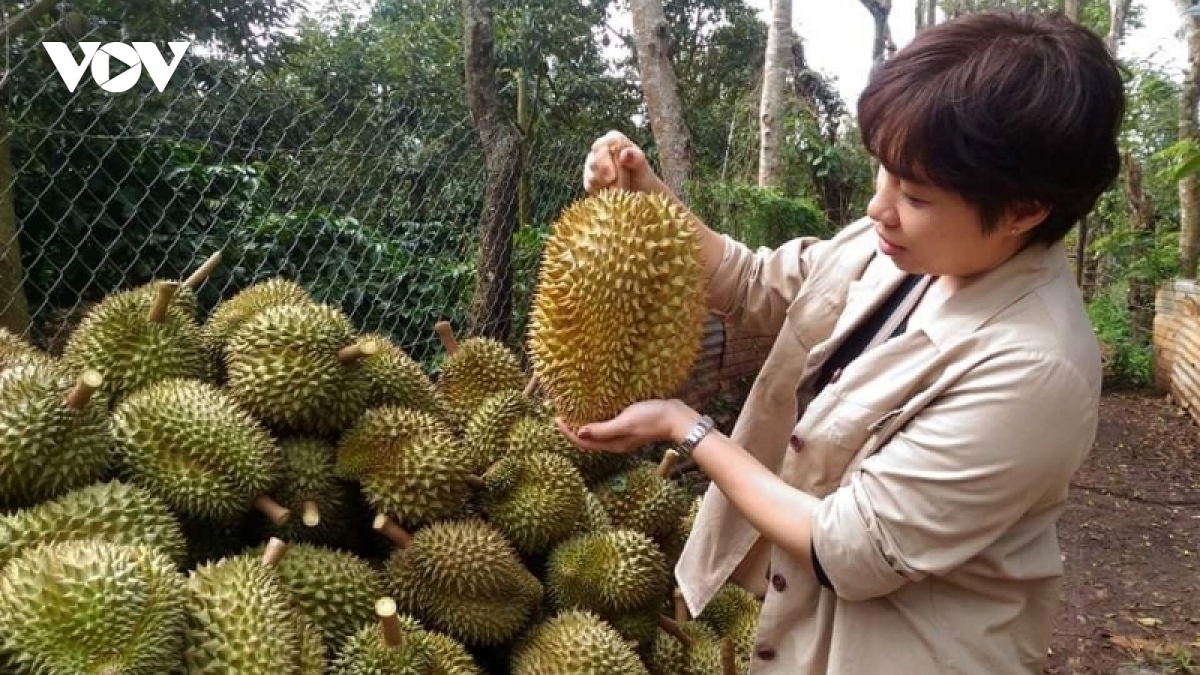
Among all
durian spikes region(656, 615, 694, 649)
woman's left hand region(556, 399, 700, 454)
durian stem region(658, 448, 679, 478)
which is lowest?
durian spikes region(656, 615, 694, 649)

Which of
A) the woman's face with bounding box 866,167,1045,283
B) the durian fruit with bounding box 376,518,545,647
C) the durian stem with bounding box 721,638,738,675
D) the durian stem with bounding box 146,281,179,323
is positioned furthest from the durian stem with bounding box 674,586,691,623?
the durian stem with bounding box 146,281,179,323

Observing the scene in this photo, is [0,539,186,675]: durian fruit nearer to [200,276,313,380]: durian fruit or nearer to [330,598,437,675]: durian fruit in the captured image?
[330,598,437,675]: durian fruit

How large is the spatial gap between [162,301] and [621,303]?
2.98 feet

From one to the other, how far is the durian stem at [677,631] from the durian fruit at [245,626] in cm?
90

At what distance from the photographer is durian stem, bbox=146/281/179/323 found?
168cm

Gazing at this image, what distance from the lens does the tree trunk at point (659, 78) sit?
4539mm

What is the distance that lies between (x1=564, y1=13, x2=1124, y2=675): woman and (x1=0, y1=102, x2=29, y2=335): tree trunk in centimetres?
188

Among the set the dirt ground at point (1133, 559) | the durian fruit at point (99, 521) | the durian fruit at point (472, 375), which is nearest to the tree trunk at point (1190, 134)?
the dirt ground at point (1133, 559)

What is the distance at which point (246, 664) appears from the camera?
128 centimetres

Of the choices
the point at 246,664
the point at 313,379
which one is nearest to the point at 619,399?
the point at 313,379

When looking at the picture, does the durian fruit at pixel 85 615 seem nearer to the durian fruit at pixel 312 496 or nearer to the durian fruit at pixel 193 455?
the durian fruit at pixel 193 455

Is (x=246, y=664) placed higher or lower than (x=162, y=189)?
lower

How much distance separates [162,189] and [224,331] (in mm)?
1896

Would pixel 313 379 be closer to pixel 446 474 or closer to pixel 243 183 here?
pixel 446 474
